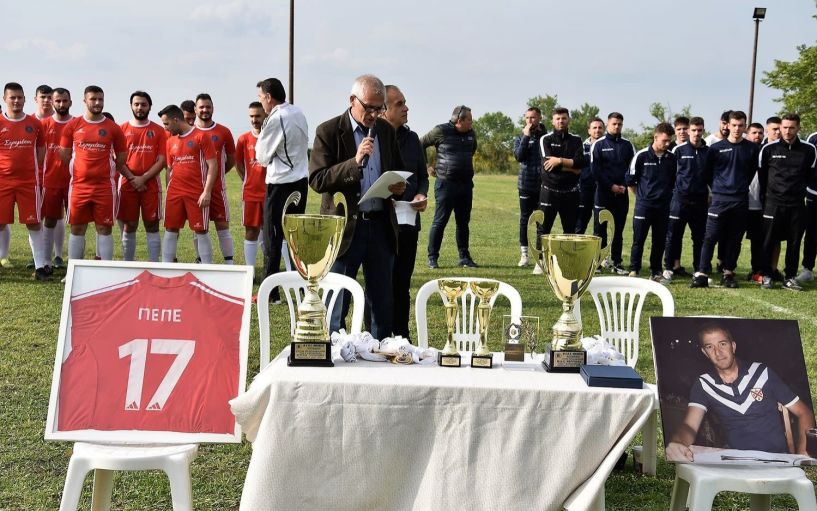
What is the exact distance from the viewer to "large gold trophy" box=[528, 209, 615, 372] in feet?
10.2

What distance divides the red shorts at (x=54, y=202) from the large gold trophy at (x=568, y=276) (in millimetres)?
8377

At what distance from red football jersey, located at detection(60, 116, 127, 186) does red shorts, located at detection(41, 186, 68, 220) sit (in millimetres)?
934

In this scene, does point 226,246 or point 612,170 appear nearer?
point 226,246

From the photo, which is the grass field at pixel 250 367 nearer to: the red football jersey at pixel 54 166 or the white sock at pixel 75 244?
the white sock at pixel 75 244

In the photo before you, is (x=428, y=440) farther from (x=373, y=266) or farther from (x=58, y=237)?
(x=58, y=237)

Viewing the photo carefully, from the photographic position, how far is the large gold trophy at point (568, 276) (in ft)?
10.2

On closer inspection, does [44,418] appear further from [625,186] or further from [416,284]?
[625,186]

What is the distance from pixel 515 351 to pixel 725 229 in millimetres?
7754

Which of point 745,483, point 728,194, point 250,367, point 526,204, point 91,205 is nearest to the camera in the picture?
point 745,483

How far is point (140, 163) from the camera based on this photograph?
9906 mm

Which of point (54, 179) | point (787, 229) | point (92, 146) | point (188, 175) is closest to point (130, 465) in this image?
point (188, 175)

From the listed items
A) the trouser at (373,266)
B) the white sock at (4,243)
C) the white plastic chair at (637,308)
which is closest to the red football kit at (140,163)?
the white sock at (4,243)

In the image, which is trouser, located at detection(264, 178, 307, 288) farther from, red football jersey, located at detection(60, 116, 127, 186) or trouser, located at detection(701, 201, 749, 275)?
trouser, located at detection(701, 201, 749, 275)

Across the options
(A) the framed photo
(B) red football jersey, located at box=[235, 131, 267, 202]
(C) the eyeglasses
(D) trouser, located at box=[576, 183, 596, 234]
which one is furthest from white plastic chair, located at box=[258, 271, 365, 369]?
(D) trouser, located at box=[576, 183, 596, 234]
